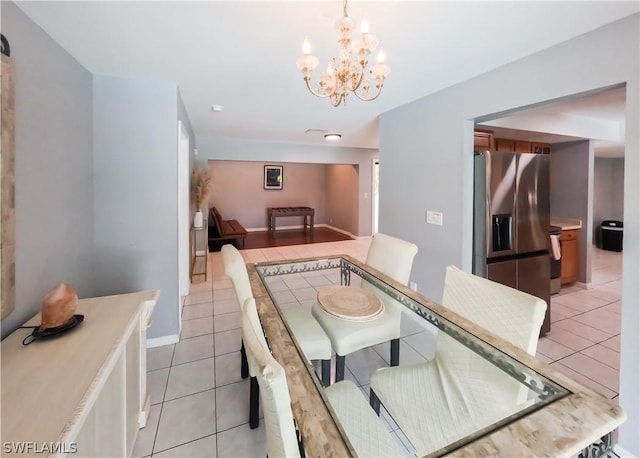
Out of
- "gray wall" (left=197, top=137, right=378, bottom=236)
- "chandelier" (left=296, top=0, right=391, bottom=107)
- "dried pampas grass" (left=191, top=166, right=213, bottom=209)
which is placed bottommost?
"dried pampas grass" (left=191, top=166, right=213, bottom=209)

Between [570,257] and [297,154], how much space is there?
470 cm

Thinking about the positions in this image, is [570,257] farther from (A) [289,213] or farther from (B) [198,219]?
(A) [289,213]

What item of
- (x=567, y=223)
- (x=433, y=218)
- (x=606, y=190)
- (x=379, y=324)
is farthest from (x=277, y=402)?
(x=606, y=190)

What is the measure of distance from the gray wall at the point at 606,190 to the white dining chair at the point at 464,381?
7.49 meters

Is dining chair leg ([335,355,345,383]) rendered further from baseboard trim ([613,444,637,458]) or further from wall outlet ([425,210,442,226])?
wall outlet ([425,210,442,226])

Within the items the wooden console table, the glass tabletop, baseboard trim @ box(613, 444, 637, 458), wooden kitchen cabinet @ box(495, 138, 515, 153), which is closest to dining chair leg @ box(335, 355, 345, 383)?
the glass tabletop

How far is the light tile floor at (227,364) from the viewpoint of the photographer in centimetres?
155

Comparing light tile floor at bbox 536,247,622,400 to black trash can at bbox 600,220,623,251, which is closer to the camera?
light tile floor at bbox 536,247,622,400

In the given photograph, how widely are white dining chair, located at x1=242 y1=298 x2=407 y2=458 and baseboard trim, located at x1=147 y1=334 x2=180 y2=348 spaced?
188cm

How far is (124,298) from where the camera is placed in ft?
5.28

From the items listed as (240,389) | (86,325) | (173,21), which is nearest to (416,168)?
(173,21)

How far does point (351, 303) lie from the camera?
1742 mm

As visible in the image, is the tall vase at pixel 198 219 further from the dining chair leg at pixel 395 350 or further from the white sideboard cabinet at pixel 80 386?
the dining chair leg at pixel 395 350

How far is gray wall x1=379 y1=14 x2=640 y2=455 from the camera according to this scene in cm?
148
